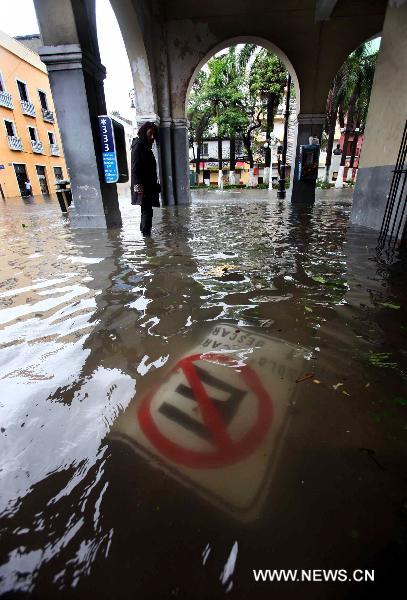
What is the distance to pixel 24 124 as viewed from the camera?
978 inches

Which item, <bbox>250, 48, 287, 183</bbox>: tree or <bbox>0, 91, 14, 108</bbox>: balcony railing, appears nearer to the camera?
<bbox>250, 48, 287, 183</bbox>: tree

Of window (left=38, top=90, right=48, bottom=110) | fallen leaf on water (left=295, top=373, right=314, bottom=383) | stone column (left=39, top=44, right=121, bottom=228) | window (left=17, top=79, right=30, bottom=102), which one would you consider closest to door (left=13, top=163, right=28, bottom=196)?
window (left=17, top=79, right=30, bottom=102)

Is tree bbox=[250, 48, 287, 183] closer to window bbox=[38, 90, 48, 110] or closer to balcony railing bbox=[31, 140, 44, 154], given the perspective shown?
window bbox=[38, 90, 48, 110]

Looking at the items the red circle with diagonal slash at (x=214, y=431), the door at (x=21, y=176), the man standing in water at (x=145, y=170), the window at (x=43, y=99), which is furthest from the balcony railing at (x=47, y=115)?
the red circle with diagonal slash at (x=214, y=431)

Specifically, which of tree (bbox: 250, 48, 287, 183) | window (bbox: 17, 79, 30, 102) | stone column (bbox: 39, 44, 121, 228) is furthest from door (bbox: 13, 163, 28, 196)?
stone column (bbox: 39, 44, 121, 228)

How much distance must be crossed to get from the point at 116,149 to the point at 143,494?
22.6 ft

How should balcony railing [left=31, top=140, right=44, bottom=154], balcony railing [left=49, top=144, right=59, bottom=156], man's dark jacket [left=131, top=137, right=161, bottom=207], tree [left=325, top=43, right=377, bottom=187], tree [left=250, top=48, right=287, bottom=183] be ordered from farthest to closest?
balcony railing [left=49, top=144, right=59, bottom=156] < balcony railing [left=31, top=140, right=44, bottom=154] < tree [left=250, top=48, right=287, bottom=183] < tree [left=325, top=43, right=377, bottom=187] < man's dark jacket [left=131, top=137, right=161, bottom=207]

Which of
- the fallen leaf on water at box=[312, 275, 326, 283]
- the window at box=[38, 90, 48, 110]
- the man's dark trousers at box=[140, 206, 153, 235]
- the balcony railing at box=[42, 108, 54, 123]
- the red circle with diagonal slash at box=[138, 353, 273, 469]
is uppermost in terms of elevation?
the window at box=[38, 90, 48, 110]

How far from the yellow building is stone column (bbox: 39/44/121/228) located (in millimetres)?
20621

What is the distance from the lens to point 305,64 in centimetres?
1103

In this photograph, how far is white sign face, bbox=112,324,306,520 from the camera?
1.33m

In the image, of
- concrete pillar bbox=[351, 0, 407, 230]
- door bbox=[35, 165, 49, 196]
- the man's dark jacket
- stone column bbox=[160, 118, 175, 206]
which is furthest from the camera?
door bbox=[35, 165, 49, 196]

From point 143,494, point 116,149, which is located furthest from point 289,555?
point 116,149

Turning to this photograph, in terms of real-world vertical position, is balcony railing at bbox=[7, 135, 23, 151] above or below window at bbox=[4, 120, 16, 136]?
below
